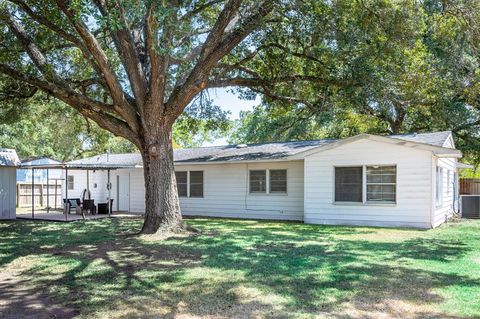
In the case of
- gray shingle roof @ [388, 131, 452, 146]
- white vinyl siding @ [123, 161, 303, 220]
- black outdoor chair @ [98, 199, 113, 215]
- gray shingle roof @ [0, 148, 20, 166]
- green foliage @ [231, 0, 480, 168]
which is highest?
green foliage @ [231, 0, 480, 168]

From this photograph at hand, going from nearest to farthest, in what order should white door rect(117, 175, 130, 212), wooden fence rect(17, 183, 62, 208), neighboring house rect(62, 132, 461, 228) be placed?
neighboring house rect(62, 132, 461, 228) → white door rect(117, 175, 130, 212) → wooden fence rect(17, 183, 62, 208)

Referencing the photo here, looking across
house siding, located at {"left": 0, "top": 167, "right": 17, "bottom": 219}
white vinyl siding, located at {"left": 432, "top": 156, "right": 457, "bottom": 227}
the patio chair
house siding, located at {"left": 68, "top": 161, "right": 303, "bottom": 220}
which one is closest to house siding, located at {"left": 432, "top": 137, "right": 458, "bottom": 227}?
white vinyl siding, located at {"left": 432, "top": 156, "right": 457, "bottom": 227}

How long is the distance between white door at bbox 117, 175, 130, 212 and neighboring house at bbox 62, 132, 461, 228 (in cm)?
43

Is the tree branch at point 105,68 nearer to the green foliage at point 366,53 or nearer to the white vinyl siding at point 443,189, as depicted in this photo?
the green foliage at point 366,53

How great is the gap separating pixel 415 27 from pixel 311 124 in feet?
48.0

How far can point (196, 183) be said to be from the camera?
61.2 feet

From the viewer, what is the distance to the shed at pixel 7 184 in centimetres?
1655

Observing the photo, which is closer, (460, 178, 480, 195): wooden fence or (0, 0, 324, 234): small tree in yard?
(0, 0, 324, 234): small tree in yard

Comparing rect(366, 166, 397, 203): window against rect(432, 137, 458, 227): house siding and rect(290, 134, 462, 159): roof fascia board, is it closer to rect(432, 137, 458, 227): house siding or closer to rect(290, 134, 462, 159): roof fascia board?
rect(290, 134, 462, 159): roof fascia board

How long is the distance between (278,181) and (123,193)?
8474 millimetres

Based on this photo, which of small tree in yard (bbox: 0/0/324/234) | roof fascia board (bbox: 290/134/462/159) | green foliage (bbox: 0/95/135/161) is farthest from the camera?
green foliage (bbox: 0/95/135/161)

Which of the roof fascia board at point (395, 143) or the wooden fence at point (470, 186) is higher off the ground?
the roof fascia board at point (395, 143)

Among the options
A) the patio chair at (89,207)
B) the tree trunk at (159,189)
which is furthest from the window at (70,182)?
the tree trunk at (159,189)

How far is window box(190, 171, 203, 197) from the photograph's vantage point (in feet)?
60.8
